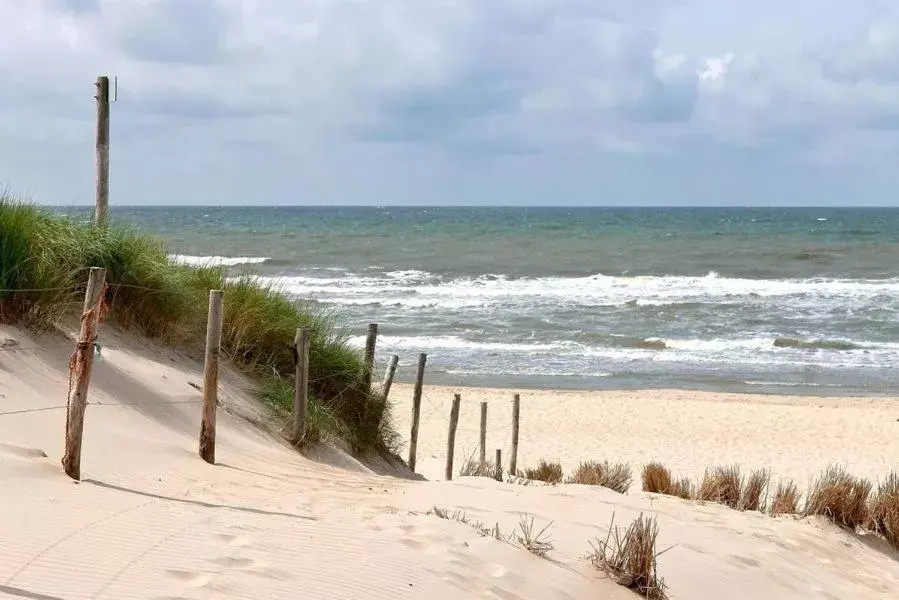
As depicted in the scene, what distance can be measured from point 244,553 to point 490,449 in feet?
31.6

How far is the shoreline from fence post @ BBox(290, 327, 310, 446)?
10.9 ft

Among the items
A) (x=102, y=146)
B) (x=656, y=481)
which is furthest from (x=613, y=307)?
(x=656, y=481)

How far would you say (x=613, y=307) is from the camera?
30.6 metres

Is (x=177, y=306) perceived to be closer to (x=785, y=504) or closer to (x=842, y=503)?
(x=785, y=504)

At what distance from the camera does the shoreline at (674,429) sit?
1388 cm

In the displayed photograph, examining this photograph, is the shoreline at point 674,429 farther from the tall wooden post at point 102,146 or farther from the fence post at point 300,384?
the tall wooden post at point 102,146

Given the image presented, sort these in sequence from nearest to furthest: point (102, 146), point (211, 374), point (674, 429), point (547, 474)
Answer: point (211, 374), point (547, 474), point (102, 146), point (674, 429)

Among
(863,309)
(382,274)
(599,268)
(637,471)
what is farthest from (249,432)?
(599,268)

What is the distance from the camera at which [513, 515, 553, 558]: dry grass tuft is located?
569 cm

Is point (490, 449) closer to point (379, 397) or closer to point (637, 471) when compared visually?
point (637, 471)

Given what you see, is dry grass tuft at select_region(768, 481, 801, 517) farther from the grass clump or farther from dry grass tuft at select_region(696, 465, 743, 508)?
the grass clump

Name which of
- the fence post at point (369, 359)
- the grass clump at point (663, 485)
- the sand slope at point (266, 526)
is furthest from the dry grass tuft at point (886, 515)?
the fence post at point (369, 359)

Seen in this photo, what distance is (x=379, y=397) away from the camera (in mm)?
10945

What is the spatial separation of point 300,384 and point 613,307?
2290 cm
